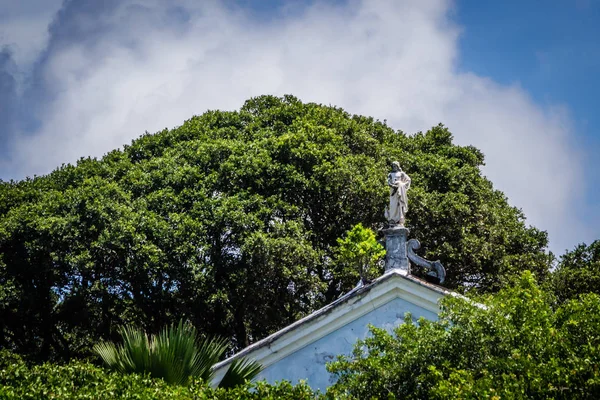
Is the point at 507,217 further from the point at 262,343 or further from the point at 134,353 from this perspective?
the point at 134,353

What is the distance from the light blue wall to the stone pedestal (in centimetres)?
131

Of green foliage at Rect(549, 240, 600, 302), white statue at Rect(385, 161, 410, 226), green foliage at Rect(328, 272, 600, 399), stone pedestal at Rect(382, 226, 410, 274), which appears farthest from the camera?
green foliage at Rect(549, 240, 600, 302)

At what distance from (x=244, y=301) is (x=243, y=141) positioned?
678 cm

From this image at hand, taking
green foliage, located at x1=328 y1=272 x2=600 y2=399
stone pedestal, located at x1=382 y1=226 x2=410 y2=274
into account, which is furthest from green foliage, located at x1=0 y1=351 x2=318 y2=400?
stone pedestal, located at x1=382 y1=226 x2=410 y2=274

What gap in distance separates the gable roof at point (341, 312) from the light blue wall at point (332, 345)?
0.09 m

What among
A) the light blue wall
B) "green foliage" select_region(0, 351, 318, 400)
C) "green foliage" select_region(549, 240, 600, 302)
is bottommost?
"green foliage" select_region(0, 351, 318, 400)

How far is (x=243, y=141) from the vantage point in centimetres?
2844

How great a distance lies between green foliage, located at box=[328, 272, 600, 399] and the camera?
348 inches

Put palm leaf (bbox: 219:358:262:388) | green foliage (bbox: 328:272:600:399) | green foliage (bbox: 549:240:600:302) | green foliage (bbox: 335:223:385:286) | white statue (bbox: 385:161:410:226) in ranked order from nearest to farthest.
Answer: green foliage (bbox: 328:272:600:399) < palm leaf (bbox: 219:358:262:388) < green foliage (bbox: 335:223:385:286) < white statue (bbox: 385:161:410:226) < green foliage (bbox: 549:240:600:302)

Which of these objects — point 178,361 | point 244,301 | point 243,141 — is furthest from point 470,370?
point 243,141

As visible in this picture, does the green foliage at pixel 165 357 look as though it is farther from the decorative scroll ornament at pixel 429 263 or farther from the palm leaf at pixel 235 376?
the decorative scroll ornament at pixel 429 263

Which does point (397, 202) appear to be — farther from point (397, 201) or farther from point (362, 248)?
point (362, 248)

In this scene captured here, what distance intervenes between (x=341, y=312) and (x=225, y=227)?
10445mm

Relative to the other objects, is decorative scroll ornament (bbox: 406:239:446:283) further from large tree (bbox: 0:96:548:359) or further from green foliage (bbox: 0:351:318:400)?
large tree (bbox: 0:96:548:359)
